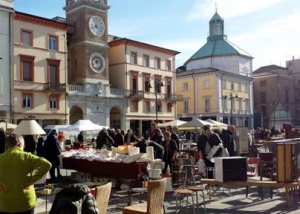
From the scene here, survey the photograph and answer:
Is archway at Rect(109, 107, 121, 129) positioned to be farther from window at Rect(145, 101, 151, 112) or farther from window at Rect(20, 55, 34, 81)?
window at Rect(20, 55, 34, 81)

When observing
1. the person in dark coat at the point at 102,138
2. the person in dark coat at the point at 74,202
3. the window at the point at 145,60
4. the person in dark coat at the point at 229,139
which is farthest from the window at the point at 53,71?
the person in dark coat at the point at 74,202

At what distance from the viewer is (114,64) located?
41812mm

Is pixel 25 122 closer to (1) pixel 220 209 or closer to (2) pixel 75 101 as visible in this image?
(1) pixel 220 209

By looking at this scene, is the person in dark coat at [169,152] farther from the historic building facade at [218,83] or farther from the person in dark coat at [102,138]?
the historic building facade at [218,83]

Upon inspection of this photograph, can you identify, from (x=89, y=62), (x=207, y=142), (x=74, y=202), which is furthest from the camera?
(x=89, y=62)

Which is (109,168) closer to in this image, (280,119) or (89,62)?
(89,62)

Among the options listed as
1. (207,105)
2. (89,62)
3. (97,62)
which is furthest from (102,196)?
(207,105)

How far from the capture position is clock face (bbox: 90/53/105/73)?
37125 mm

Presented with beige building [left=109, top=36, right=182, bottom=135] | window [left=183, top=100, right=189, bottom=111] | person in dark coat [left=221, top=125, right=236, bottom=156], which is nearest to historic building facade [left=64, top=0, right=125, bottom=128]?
beige building [left=109, top=36, right=182, bottom=135]

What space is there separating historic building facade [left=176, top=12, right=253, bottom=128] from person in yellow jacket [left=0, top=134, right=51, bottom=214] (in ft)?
156

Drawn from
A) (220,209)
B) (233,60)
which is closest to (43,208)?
(220,209)

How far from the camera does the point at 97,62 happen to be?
124 ft

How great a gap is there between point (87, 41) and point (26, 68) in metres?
7.37

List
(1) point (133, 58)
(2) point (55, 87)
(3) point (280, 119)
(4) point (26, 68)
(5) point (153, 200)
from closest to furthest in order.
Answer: (5) point (153, 200) → (4) point (26, 68) → (2) point (55, 87) → (1) point (133, 58) → (3) point (280, 119)
